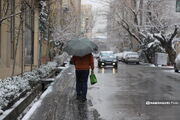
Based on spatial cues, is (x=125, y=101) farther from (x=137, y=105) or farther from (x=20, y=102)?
(x=20, y=102)

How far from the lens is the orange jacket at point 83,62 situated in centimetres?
1316

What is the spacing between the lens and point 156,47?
2026 inches

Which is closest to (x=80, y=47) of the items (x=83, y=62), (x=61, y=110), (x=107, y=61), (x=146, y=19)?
(x=83, y=62)

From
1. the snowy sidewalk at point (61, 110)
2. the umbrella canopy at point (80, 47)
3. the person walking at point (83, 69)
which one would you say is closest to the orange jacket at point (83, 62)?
the person walking at point (83, 69)

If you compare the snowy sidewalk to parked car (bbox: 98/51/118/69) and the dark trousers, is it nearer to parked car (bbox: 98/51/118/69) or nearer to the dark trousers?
the dark trousers

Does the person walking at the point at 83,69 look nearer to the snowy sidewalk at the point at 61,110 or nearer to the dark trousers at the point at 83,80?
the dark trousers at the point at 83,80

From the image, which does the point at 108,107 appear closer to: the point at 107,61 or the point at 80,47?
the point at 80,47


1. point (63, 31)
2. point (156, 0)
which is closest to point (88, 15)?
point (63, 31)

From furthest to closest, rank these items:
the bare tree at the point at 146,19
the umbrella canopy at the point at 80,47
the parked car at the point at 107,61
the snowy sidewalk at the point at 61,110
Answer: the bare tree at the point at 146,19 < the parked car at the point at 107,61 < the umbrella canopy at the point at 80,47 < the snowy sidewalk at the point at 61,110

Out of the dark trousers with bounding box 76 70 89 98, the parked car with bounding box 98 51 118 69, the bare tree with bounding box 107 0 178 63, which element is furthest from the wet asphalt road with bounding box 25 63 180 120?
the bare tree with bounding box 107 0 178 63

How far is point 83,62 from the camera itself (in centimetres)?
1320

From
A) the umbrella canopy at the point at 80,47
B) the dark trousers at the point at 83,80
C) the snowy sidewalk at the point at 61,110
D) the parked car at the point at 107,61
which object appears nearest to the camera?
the snowy sidewalk at the point at 61,110

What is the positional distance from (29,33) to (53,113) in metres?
19.7

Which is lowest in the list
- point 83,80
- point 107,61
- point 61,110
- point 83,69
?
point 61,110
